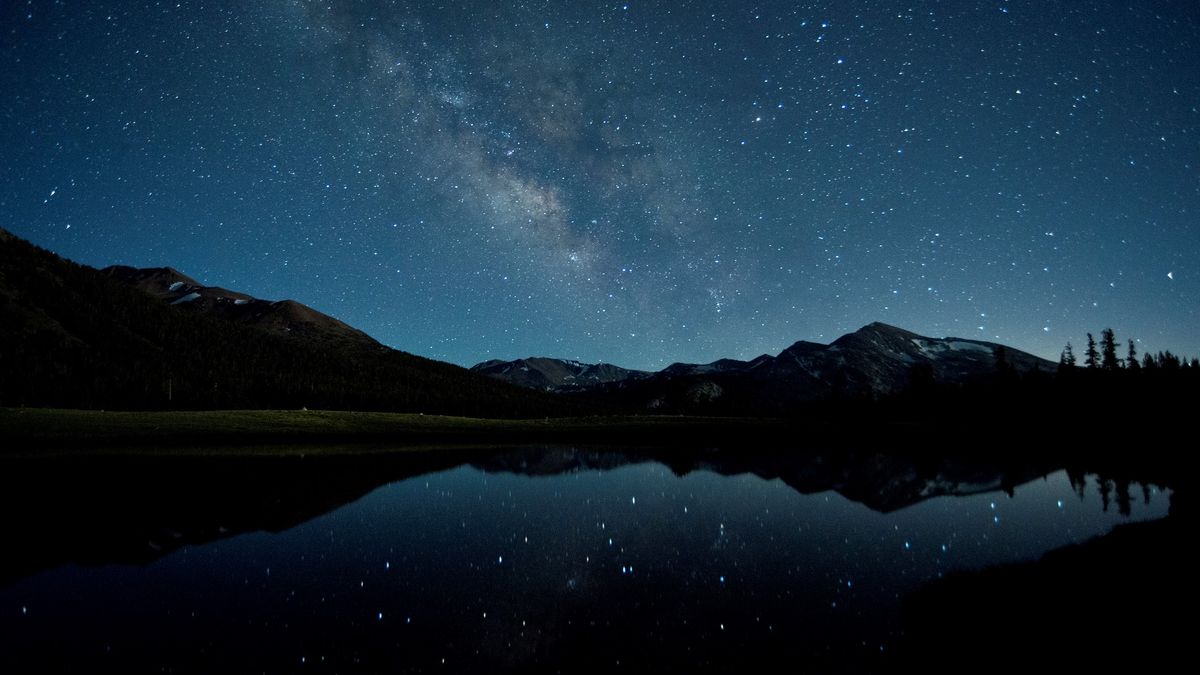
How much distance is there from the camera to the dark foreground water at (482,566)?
10.7m

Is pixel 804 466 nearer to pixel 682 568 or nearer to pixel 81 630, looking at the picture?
pixel 682 568

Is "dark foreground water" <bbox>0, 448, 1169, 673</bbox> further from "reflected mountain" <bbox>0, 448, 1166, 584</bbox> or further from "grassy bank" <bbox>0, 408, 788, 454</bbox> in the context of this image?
"grassy bank" <bbox>0, 408, 788, 454</bbox>

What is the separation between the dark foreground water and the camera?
1069 centimetres

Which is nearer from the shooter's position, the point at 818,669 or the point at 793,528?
the point at 818,669

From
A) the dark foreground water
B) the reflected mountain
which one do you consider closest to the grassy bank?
the reflected mountain

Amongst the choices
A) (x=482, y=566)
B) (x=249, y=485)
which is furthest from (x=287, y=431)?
(x=482, y=566)

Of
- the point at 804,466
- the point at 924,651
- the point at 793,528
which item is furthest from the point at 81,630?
the point at 804,466

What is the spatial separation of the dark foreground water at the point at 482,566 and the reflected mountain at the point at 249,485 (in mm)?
223

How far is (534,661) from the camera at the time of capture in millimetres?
10156

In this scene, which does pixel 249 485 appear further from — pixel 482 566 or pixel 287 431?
pixel 287 431

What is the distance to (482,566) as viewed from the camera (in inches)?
664

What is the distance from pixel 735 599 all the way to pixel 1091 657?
7114 millimetres

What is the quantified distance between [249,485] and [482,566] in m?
22.2

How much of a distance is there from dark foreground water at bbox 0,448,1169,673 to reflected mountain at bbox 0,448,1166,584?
223 millimetres
